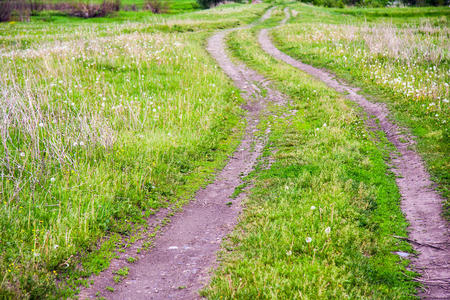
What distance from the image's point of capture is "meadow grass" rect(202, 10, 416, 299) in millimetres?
4352

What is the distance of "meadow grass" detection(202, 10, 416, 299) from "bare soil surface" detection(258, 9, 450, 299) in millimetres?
208

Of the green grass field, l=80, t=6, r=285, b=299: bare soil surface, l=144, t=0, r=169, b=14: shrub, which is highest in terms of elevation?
l=144, t=0, r=169, b=14: shrub

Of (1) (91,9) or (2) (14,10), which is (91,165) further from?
(1) (91,9)

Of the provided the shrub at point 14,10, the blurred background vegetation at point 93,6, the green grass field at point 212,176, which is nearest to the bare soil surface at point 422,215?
the green grass field at point 212,176

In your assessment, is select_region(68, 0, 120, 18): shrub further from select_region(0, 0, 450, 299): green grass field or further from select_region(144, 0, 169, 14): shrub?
select_region(0, 0, 450, 299): green grass field

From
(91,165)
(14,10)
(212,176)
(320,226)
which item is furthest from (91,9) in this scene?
(320,226)

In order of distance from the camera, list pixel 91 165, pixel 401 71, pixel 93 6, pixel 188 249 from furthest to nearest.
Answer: pixel 93 6
pixel 401 71
pixel 91 165
pixel 188 249

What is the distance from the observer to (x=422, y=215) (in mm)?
6059

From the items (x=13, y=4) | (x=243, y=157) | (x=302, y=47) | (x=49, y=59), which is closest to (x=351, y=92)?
(x=243, y=157)

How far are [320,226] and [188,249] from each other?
2.28 m

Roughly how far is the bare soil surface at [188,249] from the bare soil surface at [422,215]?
309 centimetres

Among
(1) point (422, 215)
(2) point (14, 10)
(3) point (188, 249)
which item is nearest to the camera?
(3) point (188, 249)

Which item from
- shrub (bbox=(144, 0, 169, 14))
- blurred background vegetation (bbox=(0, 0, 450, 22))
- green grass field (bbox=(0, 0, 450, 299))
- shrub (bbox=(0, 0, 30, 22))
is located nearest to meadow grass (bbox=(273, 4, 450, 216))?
green grass field (bbox=(0, 0, 450, 299))

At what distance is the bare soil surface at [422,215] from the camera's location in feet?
15.0
